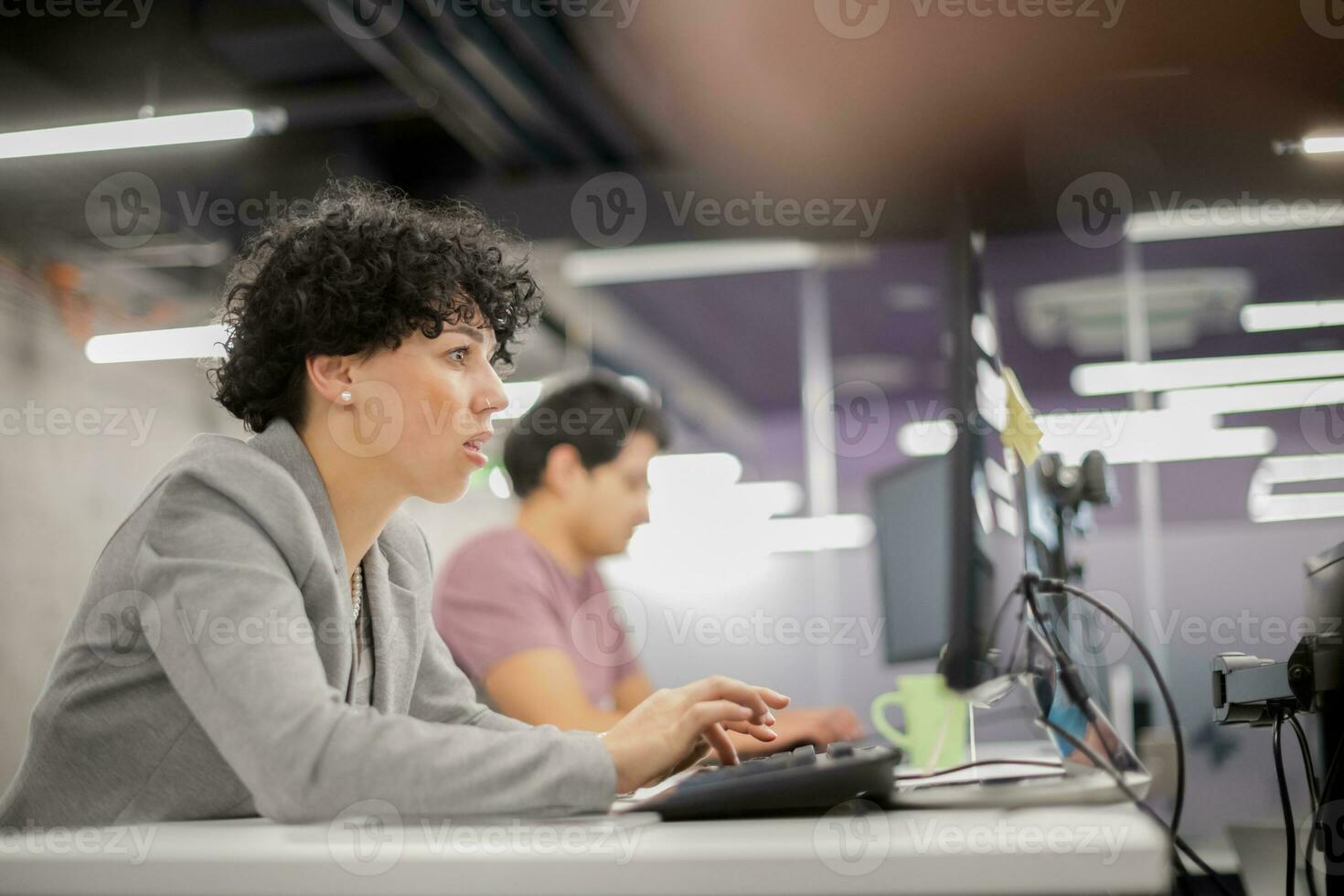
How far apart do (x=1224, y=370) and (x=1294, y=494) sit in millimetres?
653

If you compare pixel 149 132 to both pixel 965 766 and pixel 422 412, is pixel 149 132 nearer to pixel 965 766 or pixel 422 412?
pixel 422 412

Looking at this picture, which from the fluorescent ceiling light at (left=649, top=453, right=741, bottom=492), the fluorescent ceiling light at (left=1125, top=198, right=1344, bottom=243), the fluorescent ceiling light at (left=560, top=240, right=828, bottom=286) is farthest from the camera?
the fluorescent ceiling light at (left=649, top=453, right=741, bottom=492)

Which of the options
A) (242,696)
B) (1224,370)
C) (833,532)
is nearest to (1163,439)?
(1224,370)

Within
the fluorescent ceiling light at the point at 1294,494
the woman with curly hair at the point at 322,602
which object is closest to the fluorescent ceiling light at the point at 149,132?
the woman with curly hair at the point at 322,602

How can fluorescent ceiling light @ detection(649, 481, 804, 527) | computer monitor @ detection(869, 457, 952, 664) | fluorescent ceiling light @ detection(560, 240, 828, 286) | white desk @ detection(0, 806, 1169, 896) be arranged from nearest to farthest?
white desk @ detection(0, 806, 1169, 896) → computer monitor @ detection(869, 457, 952, 664) → fluorescent ceiling light @ detection(560, 240, 828, 286) → fluorescent ceiling light @ detection(649, 481, 804, 527)

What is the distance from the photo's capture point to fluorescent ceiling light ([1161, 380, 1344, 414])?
15.8 feet

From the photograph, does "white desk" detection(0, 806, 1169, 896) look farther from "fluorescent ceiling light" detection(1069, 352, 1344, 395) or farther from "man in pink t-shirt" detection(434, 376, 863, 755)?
"fluorescent ceiling light" detection(1069, 352, 1344, 395)

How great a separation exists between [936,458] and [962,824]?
33.5 inches

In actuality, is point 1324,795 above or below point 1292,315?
below

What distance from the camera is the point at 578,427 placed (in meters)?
2.71

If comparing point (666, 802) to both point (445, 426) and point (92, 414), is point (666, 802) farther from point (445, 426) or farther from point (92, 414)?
point (92, 414)

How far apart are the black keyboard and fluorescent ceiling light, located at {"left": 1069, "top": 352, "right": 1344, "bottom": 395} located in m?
4.54

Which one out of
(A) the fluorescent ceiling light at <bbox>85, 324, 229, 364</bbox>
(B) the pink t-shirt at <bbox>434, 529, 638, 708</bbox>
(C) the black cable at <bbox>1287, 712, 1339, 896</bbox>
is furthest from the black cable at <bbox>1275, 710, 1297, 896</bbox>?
(A) the fluorescent ceiling light at <bbox>85, 324, 229, 364</bbox>

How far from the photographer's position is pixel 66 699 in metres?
1.09
